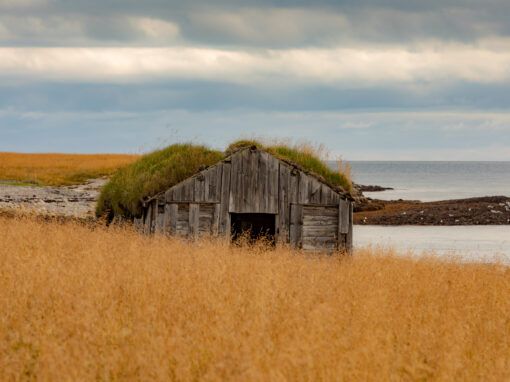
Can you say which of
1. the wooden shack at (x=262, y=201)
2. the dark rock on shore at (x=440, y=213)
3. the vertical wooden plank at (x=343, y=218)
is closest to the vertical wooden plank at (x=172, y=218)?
the wooden shack at (x=262, y=201)

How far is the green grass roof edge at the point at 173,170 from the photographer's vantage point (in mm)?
17875

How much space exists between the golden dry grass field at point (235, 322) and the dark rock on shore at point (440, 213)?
3757cm

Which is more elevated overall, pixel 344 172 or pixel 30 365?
pixel 344 172

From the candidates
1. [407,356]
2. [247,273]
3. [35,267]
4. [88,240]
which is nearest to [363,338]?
[407,356]

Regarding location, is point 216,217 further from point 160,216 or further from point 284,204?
point 284,204

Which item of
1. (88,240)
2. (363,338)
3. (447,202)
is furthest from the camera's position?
(447,202)

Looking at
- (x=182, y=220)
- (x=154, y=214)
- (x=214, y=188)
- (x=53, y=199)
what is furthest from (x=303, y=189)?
(x=53, y=199)

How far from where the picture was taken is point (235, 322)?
7359 mm

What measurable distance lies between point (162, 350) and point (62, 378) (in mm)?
1080

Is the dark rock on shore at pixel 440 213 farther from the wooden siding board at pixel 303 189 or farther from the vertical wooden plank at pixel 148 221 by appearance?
the vertical wooden plank at pixel 148 221

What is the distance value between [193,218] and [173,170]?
2.14 meters

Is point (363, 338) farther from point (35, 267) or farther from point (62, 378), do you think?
point (35, 267)

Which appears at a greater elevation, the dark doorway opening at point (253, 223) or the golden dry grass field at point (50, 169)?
the golden dry grass field at point (50, 169)

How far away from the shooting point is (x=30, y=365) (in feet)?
20.5
